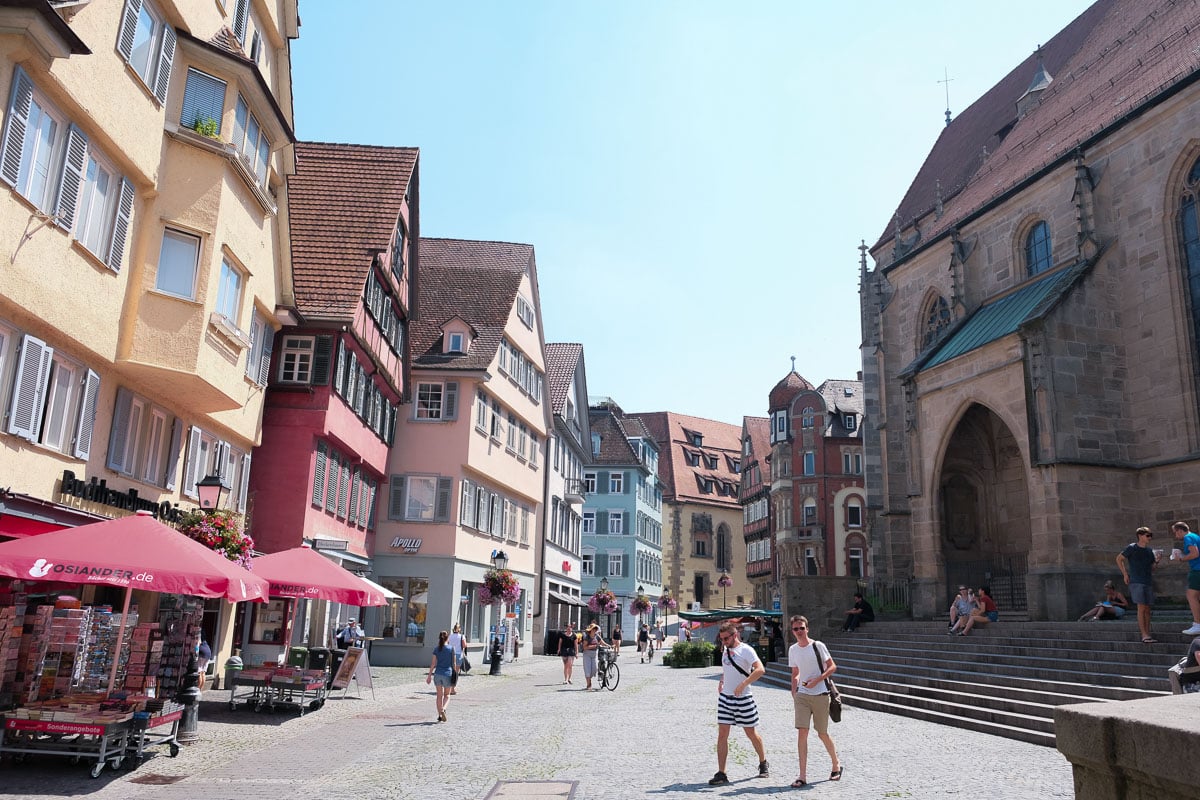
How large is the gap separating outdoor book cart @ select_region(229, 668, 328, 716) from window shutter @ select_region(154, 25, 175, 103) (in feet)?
29.7

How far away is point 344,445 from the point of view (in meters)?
24.6

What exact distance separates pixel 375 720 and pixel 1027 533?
762 inches

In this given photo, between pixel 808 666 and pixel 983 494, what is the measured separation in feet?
66.0

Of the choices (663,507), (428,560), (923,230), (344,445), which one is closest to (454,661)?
(344,445)

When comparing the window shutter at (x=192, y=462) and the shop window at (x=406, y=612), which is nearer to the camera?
the window shutter at (x=192, y=462)

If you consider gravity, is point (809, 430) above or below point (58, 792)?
above

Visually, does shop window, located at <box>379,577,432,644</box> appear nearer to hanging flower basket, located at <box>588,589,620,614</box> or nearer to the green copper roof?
hanging flower basket, located at <box>588,589,620,614</box>

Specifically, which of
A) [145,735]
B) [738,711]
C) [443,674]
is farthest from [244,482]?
[738,711]

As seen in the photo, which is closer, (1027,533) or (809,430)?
(1027,533)

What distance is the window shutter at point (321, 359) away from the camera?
2252 centimetres

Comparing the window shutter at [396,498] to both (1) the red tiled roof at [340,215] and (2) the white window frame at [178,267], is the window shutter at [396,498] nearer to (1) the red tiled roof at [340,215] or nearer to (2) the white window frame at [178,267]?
(1) the red tiled roof at [340,215]

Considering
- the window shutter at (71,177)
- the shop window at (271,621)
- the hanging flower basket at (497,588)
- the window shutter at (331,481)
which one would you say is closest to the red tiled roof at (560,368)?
the hanging flower basket at (497,588)

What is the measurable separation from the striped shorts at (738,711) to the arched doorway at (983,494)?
18045mm

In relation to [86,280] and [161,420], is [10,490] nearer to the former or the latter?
[86,280]
